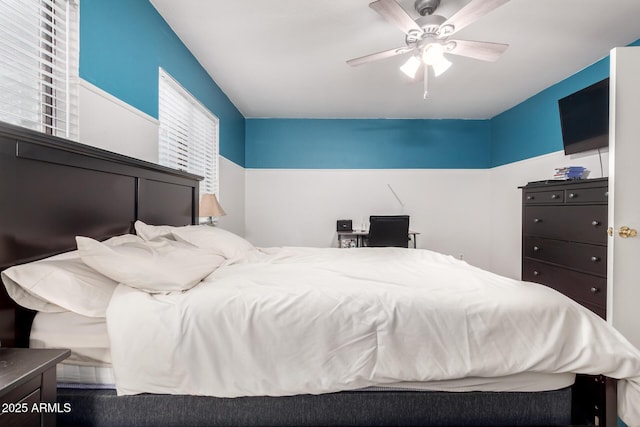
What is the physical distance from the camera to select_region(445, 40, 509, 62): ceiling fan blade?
2.06 m

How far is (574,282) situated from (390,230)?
1.76 meters

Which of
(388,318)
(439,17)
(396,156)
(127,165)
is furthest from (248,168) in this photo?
(388,318)

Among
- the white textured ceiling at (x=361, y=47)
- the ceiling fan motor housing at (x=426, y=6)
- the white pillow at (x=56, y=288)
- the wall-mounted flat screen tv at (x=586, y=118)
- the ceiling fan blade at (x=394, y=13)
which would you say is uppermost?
the white textured ceiling at (x=361, y=47)

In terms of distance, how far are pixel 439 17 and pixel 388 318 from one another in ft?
6.49

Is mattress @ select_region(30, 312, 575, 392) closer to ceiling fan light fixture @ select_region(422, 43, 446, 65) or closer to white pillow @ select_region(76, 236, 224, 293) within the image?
white pillow @ select_region(76, 236, 224, 293)

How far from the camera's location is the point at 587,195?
7.71 feet

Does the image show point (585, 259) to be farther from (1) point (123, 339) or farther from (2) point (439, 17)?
(1) point (123, 339)

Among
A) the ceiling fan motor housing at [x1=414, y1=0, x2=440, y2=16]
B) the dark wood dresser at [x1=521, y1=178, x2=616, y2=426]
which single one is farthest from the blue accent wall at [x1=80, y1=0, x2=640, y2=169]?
the ceiling fan motor housing at [x1=414, y1=0, x2=440, y2=16]

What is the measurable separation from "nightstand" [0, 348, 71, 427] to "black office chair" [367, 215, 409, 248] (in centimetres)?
315

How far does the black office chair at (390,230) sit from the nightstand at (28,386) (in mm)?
3146

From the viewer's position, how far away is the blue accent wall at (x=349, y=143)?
15.1 ft

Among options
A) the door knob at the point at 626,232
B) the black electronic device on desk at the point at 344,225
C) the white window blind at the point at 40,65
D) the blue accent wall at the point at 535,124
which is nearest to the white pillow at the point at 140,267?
the white window blind at the point at 40,65

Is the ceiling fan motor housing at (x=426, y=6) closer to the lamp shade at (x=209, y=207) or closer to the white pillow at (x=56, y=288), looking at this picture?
the lamp shade at (x=209, y=207)

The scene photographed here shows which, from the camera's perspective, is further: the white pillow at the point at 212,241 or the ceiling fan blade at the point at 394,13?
the white pillow at the point at 212,241
